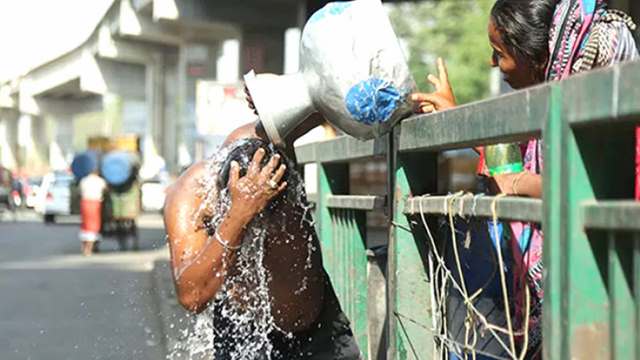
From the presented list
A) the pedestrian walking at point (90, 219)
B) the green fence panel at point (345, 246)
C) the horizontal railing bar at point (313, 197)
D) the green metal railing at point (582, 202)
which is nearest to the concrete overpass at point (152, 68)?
the pedestrian walking at point (90, 219)

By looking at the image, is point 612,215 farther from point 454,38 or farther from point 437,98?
point 454,38

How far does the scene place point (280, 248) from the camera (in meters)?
3.16

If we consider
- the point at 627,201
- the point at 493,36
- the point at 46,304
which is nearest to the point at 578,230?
the point at 627,201

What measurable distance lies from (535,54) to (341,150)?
982 mm

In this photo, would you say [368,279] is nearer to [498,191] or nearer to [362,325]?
[362,325]

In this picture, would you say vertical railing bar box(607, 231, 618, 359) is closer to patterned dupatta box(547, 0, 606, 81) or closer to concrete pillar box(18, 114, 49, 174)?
patterned dupatta box(547, 0, 606, 81)

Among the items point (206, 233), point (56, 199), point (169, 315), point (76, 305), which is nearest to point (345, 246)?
point (206, 233)

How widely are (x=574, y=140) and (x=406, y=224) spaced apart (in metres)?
1.13

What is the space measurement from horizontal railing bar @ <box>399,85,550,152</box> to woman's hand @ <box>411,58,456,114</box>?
0.14 metres

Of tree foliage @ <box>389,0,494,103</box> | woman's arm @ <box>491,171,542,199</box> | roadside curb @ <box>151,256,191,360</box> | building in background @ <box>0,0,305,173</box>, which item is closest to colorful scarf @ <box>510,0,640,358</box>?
woman's arm @ <box>491,171,542,199</box>

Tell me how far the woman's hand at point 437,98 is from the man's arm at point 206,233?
457 mm

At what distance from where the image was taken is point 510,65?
115 inches

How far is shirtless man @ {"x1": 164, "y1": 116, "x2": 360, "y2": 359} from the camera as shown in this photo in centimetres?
292

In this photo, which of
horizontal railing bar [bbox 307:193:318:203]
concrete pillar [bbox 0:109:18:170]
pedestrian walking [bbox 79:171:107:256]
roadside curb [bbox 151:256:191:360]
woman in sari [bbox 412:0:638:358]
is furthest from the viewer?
concrete pillar [bbox 0:109:18:170]
